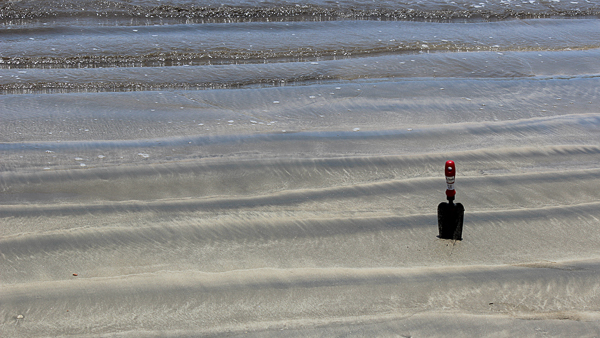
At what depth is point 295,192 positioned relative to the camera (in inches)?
176

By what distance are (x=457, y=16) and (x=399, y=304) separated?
10834 millimetres

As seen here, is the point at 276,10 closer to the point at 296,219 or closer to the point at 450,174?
the point at 296,219

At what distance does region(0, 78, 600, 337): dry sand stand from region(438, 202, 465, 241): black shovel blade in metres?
0.07

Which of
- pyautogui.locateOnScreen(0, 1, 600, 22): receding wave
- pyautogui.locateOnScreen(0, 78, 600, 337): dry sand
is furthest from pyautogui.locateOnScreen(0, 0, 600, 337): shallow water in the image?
pyautogui.locateOnScreen(0, 1, 600, 22): receding wave

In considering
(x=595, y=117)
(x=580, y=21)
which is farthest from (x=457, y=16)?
(x=595, y=117)

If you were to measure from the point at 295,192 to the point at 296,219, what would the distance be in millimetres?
434

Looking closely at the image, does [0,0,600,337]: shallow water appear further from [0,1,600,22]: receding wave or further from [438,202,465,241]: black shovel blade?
[0,1,600,22]: receding wave

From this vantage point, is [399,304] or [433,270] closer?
[399,304]

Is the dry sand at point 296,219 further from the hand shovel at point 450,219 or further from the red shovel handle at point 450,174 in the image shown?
the red shovel handle at point 450,174

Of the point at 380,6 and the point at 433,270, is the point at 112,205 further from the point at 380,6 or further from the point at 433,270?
the point at 380,6

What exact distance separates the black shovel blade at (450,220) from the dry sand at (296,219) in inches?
2.7

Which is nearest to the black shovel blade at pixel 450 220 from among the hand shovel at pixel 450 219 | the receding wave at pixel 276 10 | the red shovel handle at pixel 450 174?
the hand shovel at pixel 450 219

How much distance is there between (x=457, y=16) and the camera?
41.3 ft

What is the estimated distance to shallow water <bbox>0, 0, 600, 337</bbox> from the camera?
3166 mm
